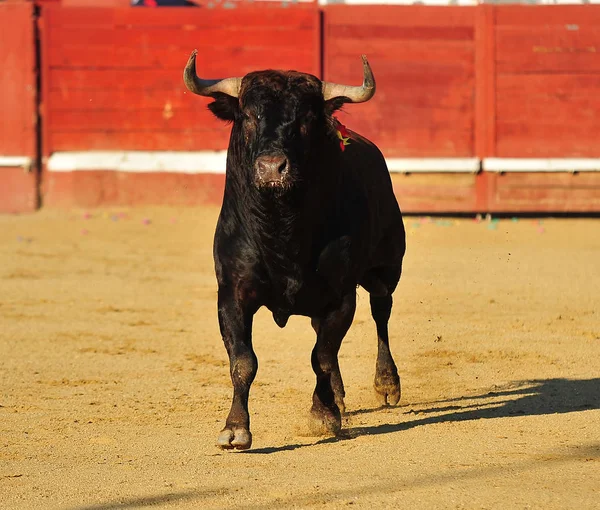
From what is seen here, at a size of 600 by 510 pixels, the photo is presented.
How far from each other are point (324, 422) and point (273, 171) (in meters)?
1.01

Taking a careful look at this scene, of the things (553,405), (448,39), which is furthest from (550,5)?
(553,405)

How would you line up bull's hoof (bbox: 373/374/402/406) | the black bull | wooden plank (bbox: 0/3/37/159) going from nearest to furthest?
the black bull, bull's hoof (bbox: 373/374/402/406), wooden plank (bbox: 0/3/37/159)

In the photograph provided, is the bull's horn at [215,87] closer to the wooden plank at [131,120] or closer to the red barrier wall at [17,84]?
the wooden plank at [131,120]

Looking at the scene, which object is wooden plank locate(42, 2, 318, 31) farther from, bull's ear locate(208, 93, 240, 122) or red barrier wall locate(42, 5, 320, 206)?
bull's ear locate(208, 93, 240, 122)

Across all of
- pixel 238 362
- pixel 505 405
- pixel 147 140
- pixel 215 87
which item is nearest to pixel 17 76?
pixel 147 140

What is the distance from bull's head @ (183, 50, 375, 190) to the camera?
14.1 feet

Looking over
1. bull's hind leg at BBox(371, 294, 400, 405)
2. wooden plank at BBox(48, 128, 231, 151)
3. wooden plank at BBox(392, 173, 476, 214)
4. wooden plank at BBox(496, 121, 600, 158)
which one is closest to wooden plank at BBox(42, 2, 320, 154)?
wooden plank at BBox(48, 128, 231, 151)

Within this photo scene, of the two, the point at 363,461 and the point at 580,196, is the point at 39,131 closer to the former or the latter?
the point at 580,196

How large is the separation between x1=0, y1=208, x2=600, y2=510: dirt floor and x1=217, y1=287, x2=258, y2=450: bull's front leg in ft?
0.22

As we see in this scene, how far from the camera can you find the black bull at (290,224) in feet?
14.8

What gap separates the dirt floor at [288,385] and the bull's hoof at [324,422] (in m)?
0.05

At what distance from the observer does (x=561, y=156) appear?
41.4 feet

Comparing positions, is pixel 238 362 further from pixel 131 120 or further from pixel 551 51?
pixel 551 51

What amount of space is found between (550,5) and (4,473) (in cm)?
983
